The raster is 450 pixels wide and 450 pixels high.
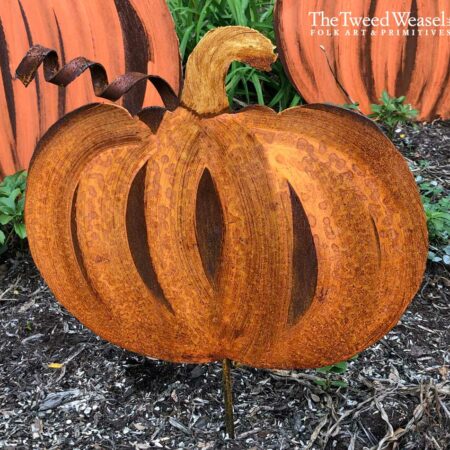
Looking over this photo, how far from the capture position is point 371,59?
2.43 metres

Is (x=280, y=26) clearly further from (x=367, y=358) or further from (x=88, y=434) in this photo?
(x=88, y=434)

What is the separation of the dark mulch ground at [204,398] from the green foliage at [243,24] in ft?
3.74

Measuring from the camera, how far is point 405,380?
1.45m

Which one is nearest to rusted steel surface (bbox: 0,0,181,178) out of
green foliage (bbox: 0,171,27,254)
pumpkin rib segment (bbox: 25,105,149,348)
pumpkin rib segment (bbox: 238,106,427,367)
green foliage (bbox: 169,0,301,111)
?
green foliage (bbox: 0,171,27,254)

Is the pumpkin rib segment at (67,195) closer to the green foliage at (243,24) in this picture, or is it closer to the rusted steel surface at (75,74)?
the rusted steel surface at (75,74)

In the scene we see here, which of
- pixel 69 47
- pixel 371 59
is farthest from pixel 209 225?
pixel 371 59

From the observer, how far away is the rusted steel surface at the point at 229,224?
100 cm

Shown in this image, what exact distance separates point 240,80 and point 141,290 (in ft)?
5.31

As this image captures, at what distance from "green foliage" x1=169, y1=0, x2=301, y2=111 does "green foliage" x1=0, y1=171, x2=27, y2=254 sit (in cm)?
87

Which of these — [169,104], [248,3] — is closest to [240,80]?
[248,3]

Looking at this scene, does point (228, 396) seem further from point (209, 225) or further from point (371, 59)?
point (371, 59)

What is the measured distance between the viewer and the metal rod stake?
123 centimetres

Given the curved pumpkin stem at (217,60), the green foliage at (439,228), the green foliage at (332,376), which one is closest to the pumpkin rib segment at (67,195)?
the curved pumpkin stem at (217,60)

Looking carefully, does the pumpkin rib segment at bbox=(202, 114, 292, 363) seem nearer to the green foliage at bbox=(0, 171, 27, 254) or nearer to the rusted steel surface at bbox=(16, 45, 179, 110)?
the rusted steel surface at bbox=(16, 45, 179, 110)
